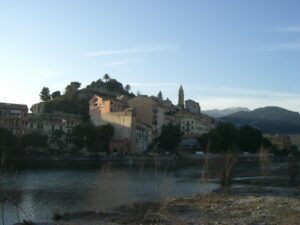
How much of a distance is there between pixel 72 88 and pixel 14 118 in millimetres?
34126

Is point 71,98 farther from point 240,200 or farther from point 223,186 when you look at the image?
point 240,200

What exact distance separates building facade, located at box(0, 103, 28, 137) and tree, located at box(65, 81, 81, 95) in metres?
24.2

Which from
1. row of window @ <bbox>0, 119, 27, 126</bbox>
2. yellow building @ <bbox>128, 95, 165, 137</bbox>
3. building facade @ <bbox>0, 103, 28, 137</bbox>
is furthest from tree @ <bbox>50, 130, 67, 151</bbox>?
yellow building @ <bbox>128, 95, 165, 137</bbox>

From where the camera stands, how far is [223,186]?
37.5 meters

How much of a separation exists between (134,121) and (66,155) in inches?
764

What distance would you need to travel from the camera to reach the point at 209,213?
75.4 ft

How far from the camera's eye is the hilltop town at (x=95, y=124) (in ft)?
278

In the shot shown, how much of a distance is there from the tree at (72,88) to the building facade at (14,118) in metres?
24.2

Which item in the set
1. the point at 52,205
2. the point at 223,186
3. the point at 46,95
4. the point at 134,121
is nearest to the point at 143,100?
the point at 134,121

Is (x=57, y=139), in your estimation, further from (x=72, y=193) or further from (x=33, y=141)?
(x=72, y=193)

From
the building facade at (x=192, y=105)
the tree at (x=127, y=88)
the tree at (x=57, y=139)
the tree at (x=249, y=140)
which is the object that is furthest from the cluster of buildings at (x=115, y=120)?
the building facade at (x=192, y=105)

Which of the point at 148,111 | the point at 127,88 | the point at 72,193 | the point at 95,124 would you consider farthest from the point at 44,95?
the point at 72,193

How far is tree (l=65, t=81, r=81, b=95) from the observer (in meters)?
115

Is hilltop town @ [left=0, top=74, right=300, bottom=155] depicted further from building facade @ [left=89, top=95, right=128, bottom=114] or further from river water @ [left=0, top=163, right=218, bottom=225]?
river water @ [left=0, top=163, right=218, bottom=225]
